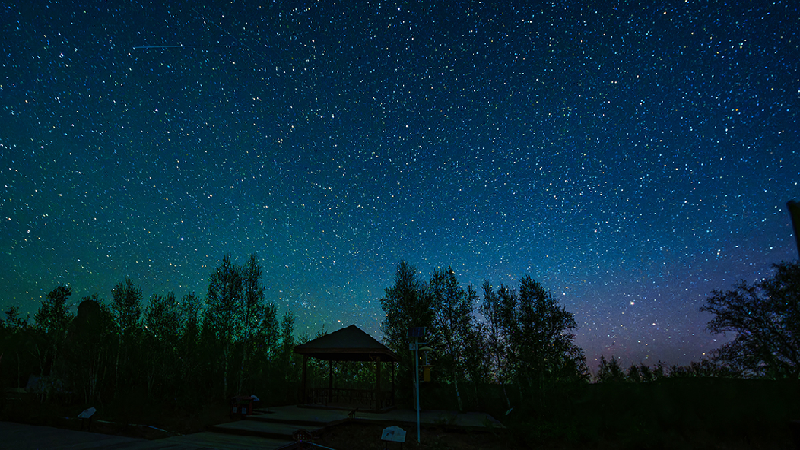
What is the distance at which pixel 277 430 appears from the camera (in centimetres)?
1446

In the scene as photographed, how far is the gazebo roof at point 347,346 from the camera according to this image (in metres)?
21.1

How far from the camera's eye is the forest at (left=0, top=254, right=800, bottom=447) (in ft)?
58.4

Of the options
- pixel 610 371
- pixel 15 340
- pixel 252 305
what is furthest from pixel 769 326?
pixel 15 340

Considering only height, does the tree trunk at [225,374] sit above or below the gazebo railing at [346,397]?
above

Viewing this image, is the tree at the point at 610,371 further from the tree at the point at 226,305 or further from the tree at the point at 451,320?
the tree at the point at 226,305

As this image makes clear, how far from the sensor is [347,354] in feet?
78.5

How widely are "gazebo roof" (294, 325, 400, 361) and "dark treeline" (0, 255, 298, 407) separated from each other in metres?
5.60

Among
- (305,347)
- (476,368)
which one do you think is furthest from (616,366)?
(305,347)

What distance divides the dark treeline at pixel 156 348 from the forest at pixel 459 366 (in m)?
0.10

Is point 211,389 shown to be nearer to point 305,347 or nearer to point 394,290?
point 305,347

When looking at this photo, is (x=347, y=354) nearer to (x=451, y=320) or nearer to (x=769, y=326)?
(x=451, y=320)

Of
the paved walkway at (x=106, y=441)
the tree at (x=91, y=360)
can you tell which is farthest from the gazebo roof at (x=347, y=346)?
the tree at (x=91, y=360)

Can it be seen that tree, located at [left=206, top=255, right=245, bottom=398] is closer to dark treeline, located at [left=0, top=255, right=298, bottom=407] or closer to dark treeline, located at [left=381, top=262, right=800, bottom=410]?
dark treeline, located at [left=0, top=255, right=298, bottom=407]

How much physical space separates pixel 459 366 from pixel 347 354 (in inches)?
339
